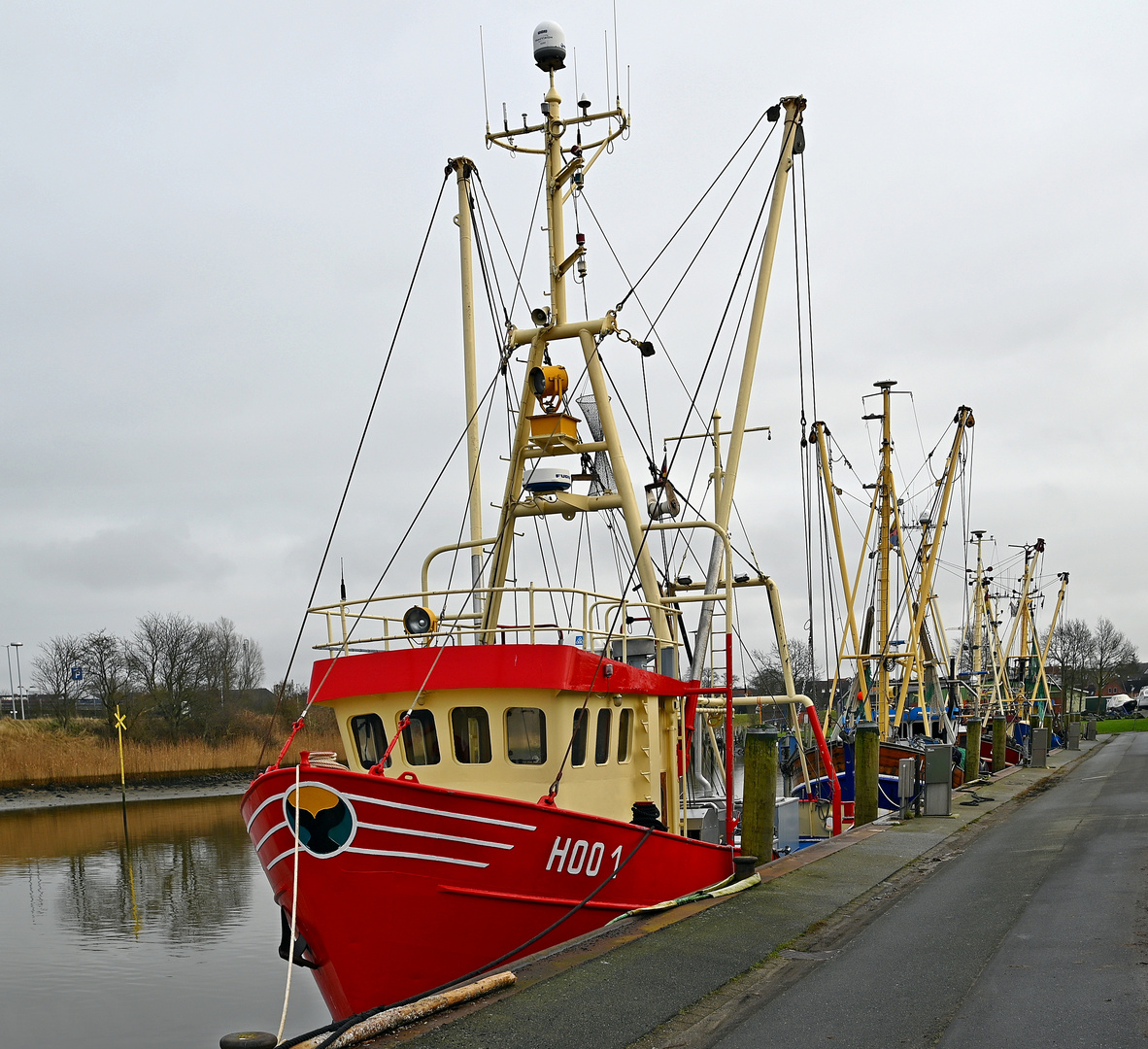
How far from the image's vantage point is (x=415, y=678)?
35.8ft

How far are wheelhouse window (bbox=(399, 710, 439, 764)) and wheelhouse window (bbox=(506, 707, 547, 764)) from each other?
790mm

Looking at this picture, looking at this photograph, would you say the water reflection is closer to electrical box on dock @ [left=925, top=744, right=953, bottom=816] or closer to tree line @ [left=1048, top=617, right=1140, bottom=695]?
electrical box on dock @ [left=925, top=744, right=953, bottom=816]

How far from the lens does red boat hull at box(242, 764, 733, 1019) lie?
898 cm

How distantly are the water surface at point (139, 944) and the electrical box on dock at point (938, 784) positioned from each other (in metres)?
11.1

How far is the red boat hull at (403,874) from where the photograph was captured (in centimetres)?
898

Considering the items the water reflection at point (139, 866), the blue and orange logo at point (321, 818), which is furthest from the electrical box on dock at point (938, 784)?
the water reflection at point (139, 866)

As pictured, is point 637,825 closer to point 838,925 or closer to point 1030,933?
point 838,925

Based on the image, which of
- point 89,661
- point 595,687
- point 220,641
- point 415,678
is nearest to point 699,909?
point 595,687

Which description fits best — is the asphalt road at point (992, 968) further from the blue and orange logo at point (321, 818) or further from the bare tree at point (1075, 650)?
the bare tree at point (1075, 650)

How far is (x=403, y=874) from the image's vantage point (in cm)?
914

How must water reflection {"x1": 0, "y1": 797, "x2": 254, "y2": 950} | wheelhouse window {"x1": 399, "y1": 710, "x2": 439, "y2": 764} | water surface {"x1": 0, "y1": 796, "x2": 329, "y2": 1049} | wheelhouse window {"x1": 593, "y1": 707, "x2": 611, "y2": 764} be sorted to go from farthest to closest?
water reflection {"x1": 0, "y1": 797, "x2": 254, "y2": 950}
water surface {"x1": 0, "y1": 796, "x2": 329, "y2": 1049}
wheelhouse window {"x1": 593, "y1": 707, "x2": 611, "y2": 764}
wheelhouse window {"x1": 399, "y1": 710, "x2": 439, "y2": 764}

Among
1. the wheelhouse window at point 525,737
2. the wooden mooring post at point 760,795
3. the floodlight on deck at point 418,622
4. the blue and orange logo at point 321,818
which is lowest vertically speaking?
the wooden mooring post at point 760,795

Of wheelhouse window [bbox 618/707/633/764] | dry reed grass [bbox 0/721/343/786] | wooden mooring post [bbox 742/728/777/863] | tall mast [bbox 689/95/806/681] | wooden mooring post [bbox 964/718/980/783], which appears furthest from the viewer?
dry reed grass [bbox 0/721/343/786]

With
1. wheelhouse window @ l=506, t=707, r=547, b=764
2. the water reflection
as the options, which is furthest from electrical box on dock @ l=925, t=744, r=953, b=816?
the water reflection
